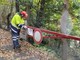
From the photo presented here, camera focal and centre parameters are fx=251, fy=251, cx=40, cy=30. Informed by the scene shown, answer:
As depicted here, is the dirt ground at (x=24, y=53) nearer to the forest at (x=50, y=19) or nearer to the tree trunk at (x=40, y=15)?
the forest at (x=50, y=19)

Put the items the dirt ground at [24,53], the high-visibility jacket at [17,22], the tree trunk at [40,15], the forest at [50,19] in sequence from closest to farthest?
1. the dirt ground at [24,53]
2. the high-visibility jacket at [17,22]
3. the forest at [50,19]
4. the tree trunk at [40,15]

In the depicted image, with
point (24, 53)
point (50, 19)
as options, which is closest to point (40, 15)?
point (50, 19)

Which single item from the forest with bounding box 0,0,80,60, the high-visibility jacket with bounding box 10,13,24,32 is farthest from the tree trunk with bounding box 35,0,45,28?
the high-visibility jacket with bounding box 10,13,24,32

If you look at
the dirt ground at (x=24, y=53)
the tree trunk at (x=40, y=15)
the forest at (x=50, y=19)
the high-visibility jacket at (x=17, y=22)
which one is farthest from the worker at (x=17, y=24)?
the tree trunk at (x=40, y=15)

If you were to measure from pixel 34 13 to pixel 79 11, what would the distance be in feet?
9.03

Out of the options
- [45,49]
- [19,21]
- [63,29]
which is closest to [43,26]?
[45,49]

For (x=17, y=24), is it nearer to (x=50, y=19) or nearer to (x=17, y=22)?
(x=17, y=22)

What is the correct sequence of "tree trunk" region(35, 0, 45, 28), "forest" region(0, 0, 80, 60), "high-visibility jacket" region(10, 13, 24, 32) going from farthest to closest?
"tree trunk" region(35, 0, 45, 28) < "forest" region(0, 0, 80, 60) < "high-visibility jacket" region(10, 13, 24, 32)

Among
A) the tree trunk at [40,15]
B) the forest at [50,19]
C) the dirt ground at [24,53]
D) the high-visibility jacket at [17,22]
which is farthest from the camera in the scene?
the tree trunk at [40,15]

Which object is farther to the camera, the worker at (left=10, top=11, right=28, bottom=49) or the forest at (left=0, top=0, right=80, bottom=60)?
the forest at (left=0, top=0, right=80, bottom=60)

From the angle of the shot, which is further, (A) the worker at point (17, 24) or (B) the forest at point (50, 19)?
(B) the forest at point (50, 19)

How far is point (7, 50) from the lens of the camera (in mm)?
11820

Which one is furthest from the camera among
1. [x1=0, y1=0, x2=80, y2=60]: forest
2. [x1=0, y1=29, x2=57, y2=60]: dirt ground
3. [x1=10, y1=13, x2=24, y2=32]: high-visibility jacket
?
[x1=0, y1=0, x2=80, y2=60]: forest

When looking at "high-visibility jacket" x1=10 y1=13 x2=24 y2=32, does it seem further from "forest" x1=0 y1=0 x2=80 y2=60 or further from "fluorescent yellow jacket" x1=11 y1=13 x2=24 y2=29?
"forest" x1=0 y1=0 x2=80 y2=60
